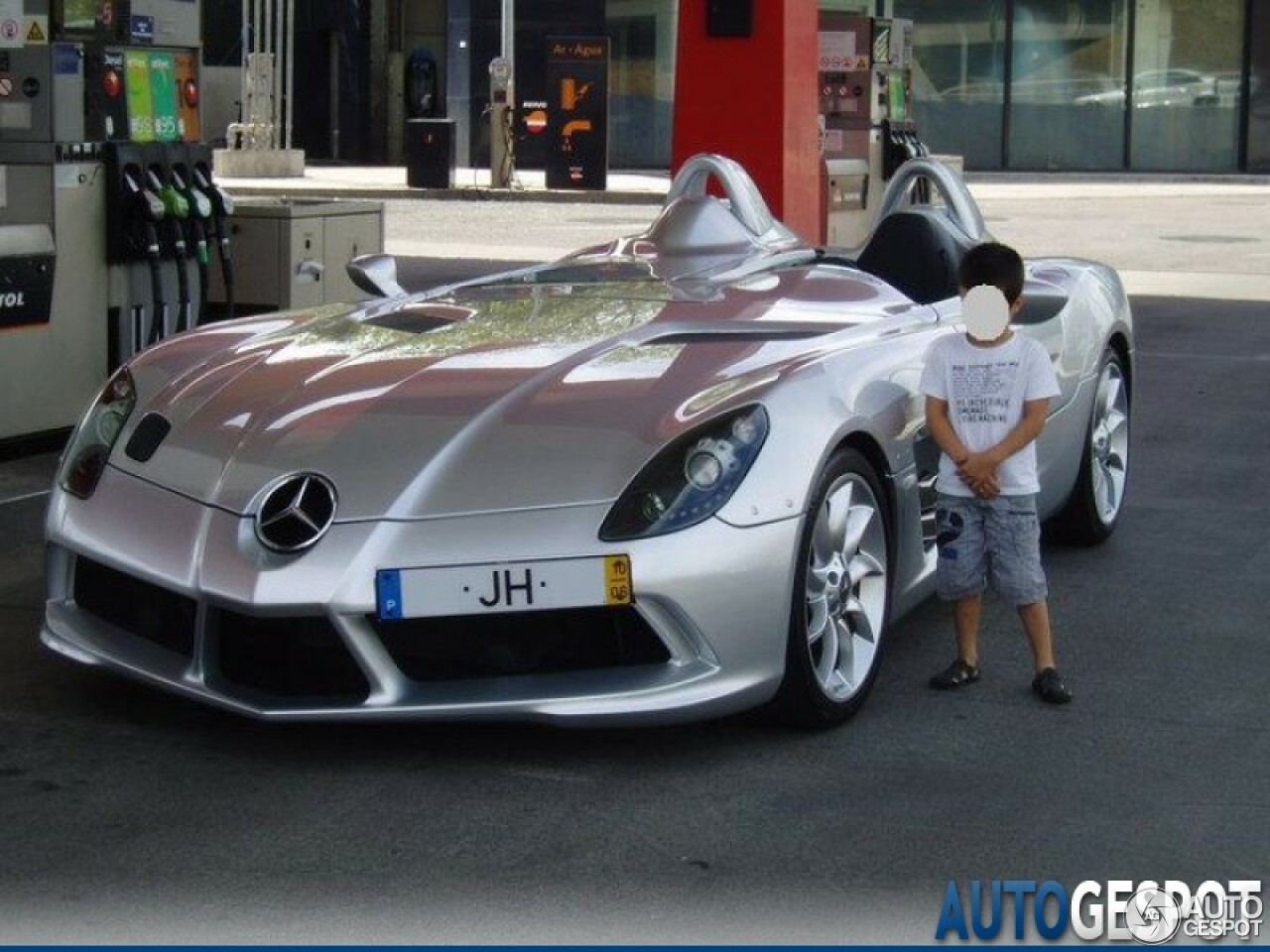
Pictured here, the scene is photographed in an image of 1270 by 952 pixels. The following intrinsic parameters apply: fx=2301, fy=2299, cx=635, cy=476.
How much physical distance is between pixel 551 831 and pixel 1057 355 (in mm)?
3014

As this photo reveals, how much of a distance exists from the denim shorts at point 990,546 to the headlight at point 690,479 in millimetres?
805

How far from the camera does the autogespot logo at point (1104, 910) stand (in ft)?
13.7

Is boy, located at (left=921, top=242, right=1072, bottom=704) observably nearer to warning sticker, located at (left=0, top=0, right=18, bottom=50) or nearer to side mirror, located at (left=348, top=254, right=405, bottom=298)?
side mirror, located at (left=348, top=254, right=405, bottom=298)

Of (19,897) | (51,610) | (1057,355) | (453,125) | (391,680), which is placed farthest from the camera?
(453,125)

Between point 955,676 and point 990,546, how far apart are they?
13.5 inches

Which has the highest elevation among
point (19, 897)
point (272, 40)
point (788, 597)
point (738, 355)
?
point (272, 40)

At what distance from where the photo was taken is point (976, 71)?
35.9 metres

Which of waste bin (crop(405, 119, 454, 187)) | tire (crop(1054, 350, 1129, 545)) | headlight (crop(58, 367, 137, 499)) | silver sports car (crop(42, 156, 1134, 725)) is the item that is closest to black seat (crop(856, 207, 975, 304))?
tire (crop(1054, 350, 1129, 545))

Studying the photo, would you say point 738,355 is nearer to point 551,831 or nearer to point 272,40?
point 551,831

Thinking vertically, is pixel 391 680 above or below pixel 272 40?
below

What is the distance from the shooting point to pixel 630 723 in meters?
5.07

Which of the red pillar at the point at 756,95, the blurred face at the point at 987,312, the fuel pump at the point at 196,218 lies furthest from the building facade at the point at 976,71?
the blurred face at the point at 987,312

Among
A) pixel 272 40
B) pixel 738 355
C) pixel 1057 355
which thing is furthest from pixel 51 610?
pixel 272 40

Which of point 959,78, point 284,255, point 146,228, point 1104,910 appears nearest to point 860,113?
point 284,255
